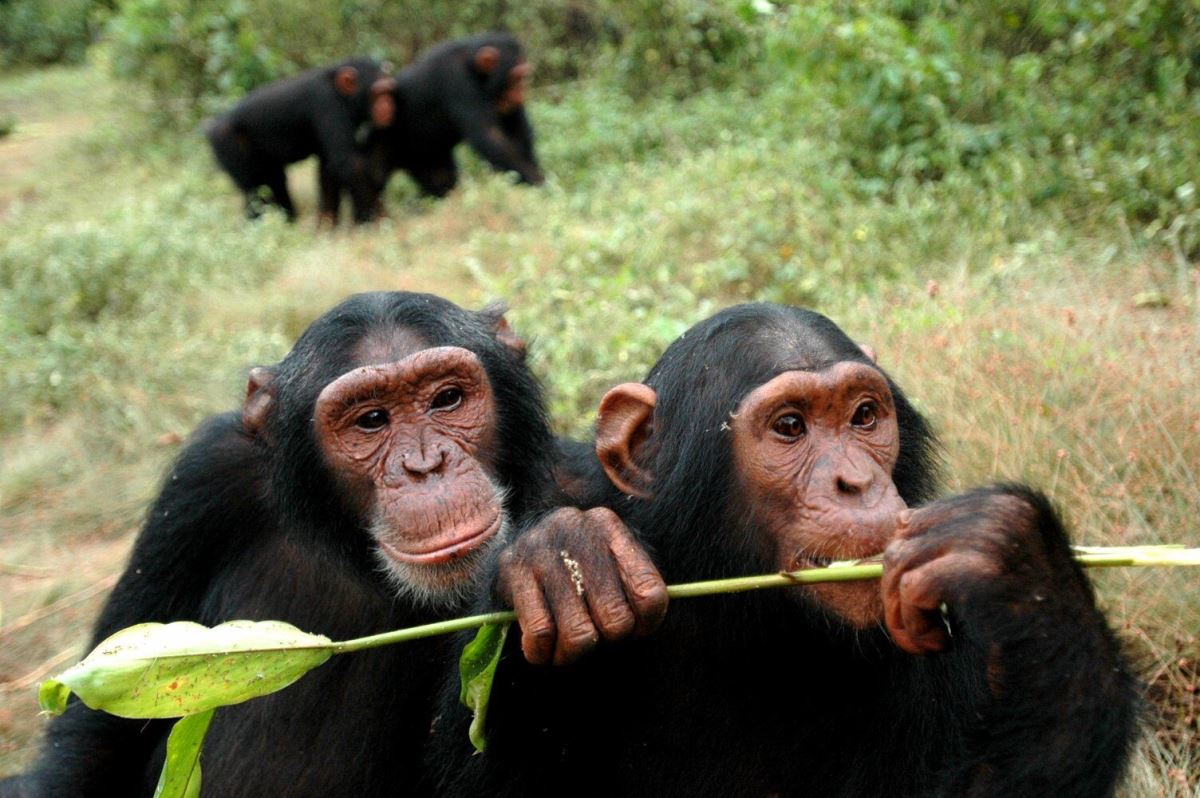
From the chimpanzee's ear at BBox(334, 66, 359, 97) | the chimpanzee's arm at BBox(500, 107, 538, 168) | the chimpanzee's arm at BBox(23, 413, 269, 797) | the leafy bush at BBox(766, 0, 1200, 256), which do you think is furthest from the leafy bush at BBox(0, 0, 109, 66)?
the chimpanzee's arm at BBox(23, 413, 269, 797)

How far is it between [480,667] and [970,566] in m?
1.38

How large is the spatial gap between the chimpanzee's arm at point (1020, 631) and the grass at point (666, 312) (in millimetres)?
1371

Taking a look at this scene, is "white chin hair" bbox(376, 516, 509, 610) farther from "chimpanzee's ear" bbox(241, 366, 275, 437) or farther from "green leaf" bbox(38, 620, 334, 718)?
"chimpanzee's ear" bbox(241, 366, 275, 437)

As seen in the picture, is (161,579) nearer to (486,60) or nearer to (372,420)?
A: (372,420)

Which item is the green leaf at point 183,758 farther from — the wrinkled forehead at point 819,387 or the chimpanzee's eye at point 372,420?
the wrinkled forehead at point 819,387

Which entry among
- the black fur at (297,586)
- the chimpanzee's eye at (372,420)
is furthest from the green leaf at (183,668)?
the chimpanzee's eye at (372,420)

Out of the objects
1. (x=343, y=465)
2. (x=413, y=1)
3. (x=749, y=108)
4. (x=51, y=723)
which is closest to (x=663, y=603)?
(x=343, y=465)

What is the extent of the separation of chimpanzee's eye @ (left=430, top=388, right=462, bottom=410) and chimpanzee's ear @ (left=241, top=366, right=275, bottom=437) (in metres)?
0.72

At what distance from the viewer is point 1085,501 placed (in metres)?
5.08

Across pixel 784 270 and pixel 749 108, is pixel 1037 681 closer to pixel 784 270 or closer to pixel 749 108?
pixel 784 270

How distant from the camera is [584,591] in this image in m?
3.30

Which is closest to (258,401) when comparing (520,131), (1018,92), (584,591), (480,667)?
(480,667)

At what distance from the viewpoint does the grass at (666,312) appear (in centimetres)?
538

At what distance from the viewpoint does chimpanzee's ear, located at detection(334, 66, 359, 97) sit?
54.3 ft
